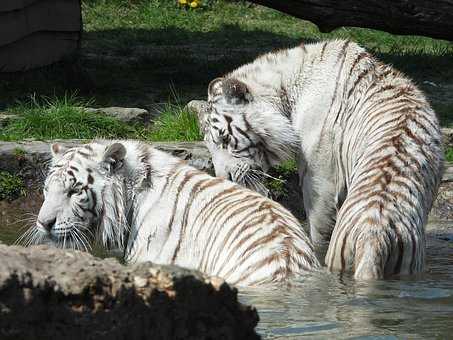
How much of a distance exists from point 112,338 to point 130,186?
106 inches

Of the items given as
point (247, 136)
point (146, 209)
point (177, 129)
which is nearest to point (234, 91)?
point (247, 136)

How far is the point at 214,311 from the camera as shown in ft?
9.54

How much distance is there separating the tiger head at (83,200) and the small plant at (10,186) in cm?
233

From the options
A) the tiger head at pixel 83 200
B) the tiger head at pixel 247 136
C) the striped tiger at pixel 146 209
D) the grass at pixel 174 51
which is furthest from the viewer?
the grass at pixel 174 51

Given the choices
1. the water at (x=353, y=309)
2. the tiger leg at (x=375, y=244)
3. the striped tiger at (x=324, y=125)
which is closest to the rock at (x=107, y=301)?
the water at (x=353, y=309)

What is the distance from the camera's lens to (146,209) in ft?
17.6

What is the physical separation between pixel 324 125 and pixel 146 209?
1.60m

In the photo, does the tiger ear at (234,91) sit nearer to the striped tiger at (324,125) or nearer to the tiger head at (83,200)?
the striped tiger at (324,125)

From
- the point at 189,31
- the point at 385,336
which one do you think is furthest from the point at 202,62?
the point at 385,336

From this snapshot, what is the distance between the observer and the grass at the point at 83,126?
8491 millimetres

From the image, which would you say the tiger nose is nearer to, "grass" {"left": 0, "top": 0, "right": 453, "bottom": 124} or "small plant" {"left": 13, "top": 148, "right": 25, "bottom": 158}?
"small plant" {"left": 13, "top": 148, "right": 25, "bottom": 158}

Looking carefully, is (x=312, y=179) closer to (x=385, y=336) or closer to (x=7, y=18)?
(x=385, y=336)

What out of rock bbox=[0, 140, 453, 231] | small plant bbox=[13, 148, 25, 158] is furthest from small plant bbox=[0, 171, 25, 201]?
small plant bbox=[13, 148, 25, 158]

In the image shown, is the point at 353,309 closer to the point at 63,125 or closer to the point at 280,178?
the point at 280,178
